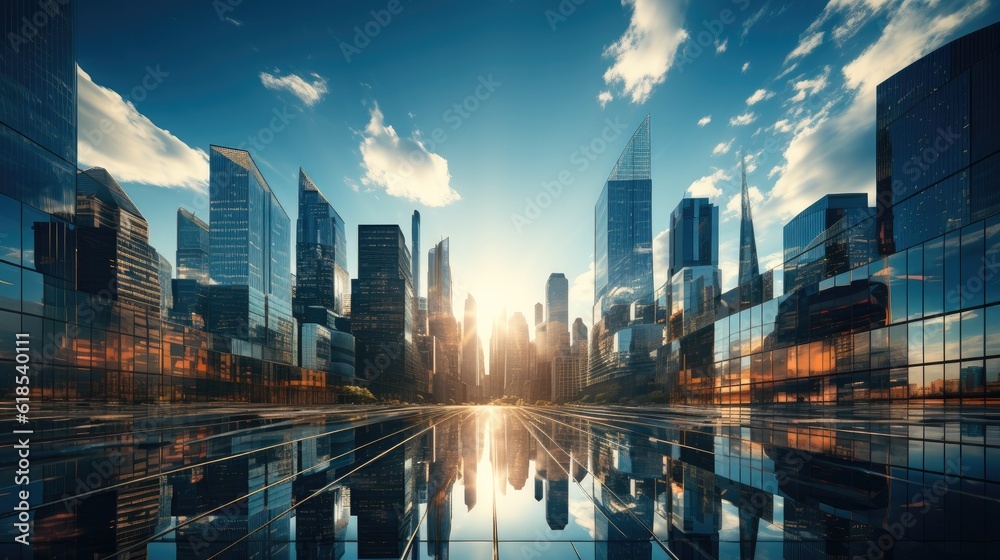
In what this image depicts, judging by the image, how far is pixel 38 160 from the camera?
35094 mm

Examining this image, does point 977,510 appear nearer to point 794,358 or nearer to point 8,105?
point 794,358

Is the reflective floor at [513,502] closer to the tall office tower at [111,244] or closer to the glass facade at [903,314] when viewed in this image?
the glass facade at [903,314]

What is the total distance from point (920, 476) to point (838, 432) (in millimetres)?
7897

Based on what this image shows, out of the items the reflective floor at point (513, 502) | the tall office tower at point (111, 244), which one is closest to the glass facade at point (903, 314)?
the reflective floor at point (513, 502)

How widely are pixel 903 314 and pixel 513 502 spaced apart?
105ft

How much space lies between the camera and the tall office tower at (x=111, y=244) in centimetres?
7412

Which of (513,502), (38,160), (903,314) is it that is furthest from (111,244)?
(903,314)

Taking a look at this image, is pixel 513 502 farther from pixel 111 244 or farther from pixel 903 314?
pixel 111 244

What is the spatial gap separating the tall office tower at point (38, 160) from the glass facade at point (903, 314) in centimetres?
5934

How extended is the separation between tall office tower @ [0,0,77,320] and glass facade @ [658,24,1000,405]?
5934cm

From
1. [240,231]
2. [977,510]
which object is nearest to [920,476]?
[977,510]

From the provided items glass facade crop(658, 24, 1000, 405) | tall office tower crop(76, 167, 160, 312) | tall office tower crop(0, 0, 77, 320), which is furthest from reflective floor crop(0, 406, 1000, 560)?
tall office tower crop(76, 167, 160, 312)

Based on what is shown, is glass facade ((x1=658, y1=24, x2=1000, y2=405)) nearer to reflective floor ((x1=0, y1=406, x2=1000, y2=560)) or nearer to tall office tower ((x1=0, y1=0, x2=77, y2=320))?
reflective floor ((x1=0, y1=406, x2=1000, y2=560))

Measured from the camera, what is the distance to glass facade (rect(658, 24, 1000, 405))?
73.3 ft
